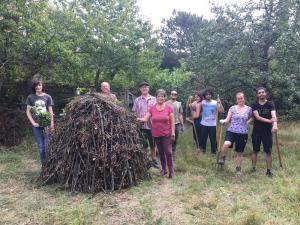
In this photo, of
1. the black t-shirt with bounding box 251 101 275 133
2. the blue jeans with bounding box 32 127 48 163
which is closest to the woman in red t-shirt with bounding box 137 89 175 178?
the black t-shirt with bounding box 251 101 275 133

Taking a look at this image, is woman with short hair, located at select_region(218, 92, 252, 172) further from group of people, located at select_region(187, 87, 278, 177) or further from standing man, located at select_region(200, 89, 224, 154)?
standing man, located at select_region(200, 89, 224, 154)

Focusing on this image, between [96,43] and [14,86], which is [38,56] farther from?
[96,43]

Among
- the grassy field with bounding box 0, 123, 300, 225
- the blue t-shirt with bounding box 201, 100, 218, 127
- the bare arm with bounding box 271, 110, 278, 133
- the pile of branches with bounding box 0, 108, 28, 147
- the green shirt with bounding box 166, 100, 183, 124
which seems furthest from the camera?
the pile of branches with bounding box 0, 108, 28, 147

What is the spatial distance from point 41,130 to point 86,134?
4.23 ft

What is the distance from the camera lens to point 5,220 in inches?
178

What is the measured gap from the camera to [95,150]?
5801mm

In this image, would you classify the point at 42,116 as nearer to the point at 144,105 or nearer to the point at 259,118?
the point at 144,105

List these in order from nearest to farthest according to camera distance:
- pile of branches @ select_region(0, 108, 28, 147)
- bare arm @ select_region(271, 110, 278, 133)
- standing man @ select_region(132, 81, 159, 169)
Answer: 1. bare arm @ select_region(271, 110, 278, 133)
2. standing man @ select_region(132, 81, 159, 169)
3. pile of branches @ select_region(0, 108, 28, 147)

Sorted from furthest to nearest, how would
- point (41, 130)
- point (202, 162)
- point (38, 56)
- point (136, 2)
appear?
point (136, 2), point (38, 56), point (202, 162), point (41, 130)

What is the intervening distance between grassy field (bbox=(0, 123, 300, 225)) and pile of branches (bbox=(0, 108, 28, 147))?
2.22m

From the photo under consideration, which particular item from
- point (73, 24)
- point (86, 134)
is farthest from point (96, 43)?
point (86, 134)

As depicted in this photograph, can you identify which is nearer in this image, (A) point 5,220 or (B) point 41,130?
(A) point 5,220

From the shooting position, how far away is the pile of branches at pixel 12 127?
9469mm

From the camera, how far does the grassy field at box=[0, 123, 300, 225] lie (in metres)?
4.55
